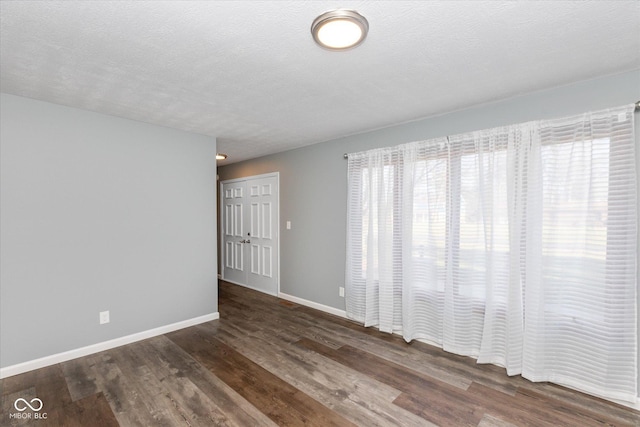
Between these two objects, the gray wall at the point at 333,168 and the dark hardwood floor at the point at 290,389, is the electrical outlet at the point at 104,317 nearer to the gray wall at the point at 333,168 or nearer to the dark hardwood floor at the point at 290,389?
the dark hardwood floor at the point at 290,389

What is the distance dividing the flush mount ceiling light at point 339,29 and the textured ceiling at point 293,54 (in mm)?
45

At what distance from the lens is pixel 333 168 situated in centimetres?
404

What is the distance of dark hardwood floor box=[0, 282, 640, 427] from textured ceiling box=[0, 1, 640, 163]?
93.5 inches

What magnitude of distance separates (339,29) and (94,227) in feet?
9.52

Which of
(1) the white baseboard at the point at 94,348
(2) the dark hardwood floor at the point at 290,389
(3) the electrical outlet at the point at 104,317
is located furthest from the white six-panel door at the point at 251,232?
(3) the electrical outlet at the point at 104,317

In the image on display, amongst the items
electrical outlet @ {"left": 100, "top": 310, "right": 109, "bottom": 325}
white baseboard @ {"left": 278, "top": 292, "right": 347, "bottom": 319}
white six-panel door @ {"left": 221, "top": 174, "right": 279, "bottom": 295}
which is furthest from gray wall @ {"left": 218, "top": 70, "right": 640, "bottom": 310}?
electrical outlet @ {"left": 100, "top": 310, "right": 109, "bottom": 325}

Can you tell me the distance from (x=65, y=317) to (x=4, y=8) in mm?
2500

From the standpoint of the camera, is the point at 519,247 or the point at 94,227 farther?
the point at 94,227

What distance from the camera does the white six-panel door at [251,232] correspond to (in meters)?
4.94

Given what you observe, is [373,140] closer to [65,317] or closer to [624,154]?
[624,154]

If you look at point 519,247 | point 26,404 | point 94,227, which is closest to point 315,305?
point 519,247

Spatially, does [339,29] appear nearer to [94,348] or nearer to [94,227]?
[94,227]

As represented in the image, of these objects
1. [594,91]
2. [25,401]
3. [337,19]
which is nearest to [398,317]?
[594,91]

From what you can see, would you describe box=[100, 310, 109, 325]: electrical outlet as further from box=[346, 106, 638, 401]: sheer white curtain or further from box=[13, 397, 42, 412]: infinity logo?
box=[346, 106, 638, 401]: sheer white curtain
